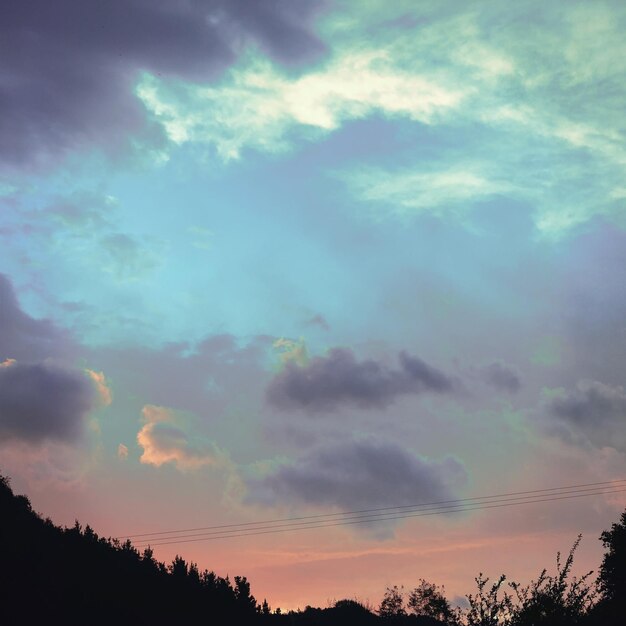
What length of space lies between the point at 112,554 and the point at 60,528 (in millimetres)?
7389

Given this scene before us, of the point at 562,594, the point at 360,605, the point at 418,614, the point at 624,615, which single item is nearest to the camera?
the point at 562,594

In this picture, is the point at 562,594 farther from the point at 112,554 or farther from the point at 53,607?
the point at 112,554

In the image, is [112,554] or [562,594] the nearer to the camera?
[562,594]

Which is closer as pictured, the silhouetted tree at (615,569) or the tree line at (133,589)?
the tree line at (133,589)

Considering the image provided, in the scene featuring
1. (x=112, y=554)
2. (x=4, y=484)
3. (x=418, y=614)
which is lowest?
(x=418, y=614)

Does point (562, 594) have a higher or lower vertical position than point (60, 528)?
lower

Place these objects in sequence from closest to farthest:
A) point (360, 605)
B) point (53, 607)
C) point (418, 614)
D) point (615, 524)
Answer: point (53, 607), point (615, 524), point (418, 614), point (360, 605)

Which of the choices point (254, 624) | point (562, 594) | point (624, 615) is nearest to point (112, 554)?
point (254, 624)

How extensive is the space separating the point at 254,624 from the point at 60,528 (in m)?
27.4

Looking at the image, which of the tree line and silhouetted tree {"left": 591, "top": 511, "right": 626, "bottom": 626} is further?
silhouetted tree {"left": 591, "top": 511, "right": 626, "bottom": 626}

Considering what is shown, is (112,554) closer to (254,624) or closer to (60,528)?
(60,528)

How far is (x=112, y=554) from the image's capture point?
92188 millimetres

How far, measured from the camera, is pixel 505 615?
42125mm

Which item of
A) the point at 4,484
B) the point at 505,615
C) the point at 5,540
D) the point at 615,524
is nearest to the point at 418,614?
the point at 615,524
